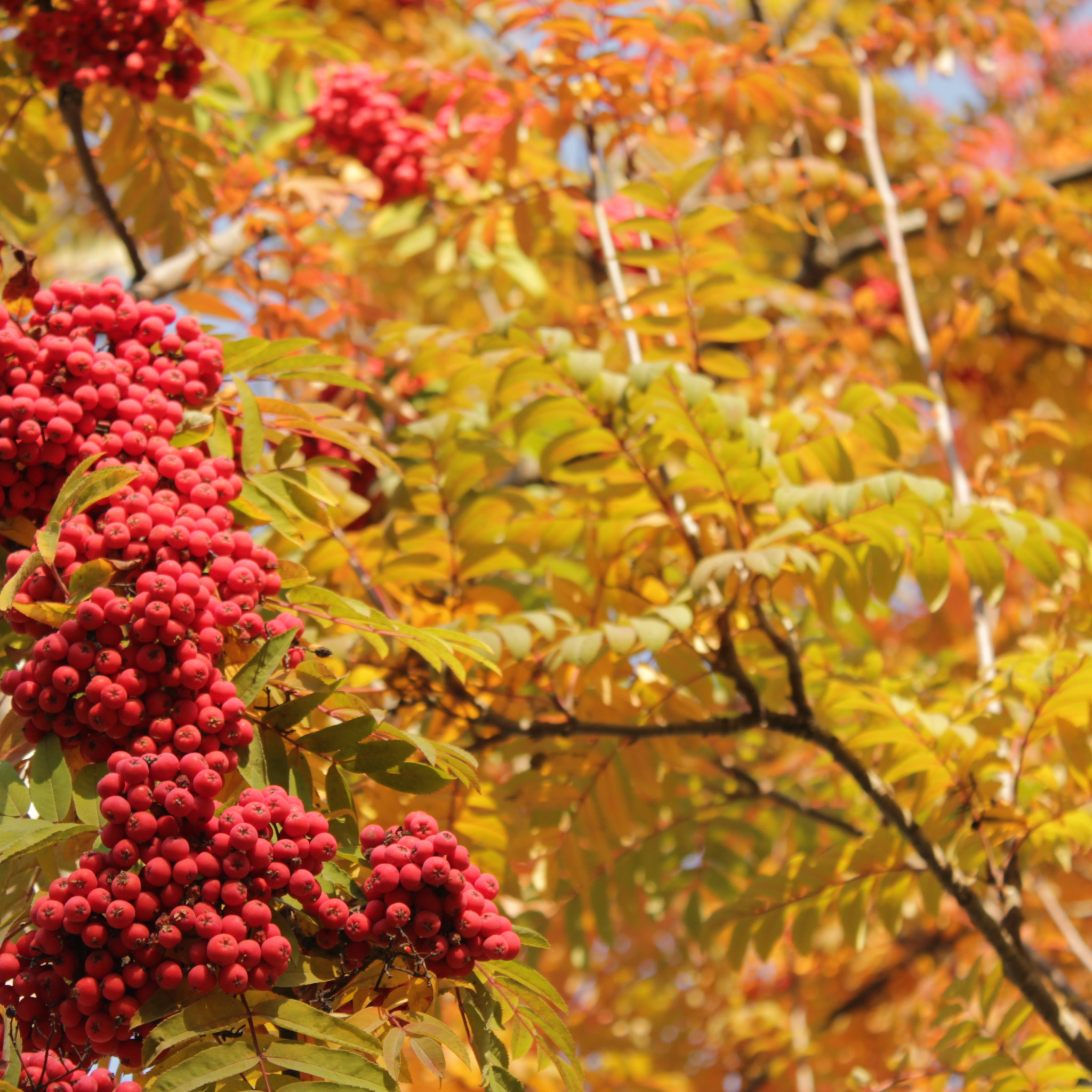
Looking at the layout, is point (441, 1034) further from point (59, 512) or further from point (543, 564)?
point (543, 564)

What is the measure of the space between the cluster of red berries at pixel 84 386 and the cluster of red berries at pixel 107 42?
1111mm

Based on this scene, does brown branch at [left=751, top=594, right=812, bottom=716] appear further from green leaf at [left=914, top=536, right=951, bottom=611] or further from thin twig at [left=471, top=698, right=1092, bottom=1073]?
green leaf at [left=914, top=536, right=951, bottom=611]

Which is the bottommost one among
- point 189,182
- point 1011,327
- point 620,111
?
point 1011,327

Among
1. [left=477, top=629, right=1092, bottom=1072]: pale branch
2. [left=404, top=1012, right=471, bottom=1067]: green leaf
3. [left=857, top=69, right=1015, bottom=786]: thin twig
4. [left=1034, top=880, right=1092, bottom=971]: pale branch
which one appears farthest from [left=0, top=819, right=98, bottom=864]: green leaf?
[left=1034, top=880, right=1092, bottom=971]: pale branch

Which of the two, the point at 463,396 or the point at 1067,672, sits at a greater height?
the point at 463,396

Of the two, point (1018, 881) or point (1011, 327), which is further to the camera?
point (1011, 327)

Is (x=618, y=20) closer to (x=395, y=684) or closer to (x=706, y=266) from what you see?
(x=706, y=266)

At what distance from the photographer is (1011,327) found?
5.18 metres

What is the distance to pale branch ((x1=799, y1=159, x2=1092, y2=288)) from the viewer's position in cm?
448

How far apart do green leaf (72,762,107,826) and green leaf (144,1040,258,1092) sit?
345 millimetres

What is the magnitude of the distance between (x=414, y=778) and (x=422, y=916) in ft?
0.70

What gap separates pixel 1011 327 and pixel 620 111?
2.99 meters

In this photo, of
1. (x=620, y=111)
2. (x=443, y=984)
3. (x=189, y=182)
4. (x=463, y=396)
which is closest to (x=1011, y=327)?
(x=620, y=111)

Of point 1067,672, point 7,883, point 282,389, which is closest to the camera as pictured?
point 7,883
